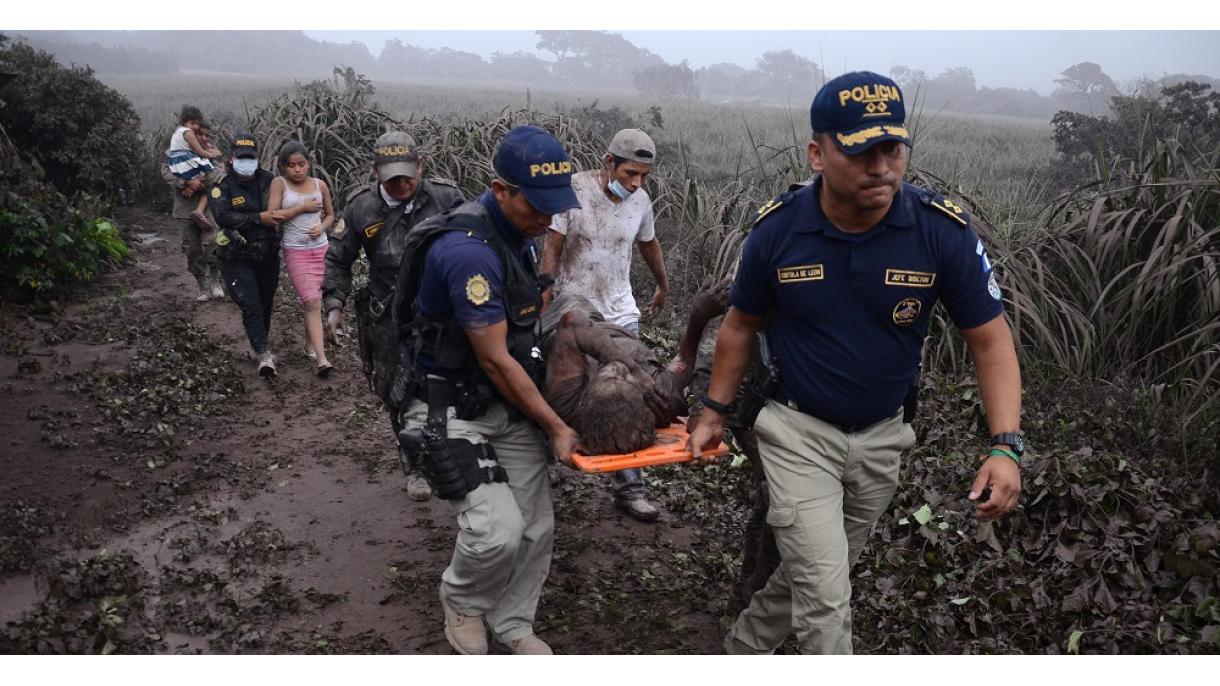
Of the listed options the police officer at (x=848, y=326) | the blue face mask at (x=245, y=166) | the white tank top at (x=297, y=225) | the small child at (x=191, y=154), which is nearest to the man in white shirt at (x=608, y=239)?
the police officer at (x=848, y=326)

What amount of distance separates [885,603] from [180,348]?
20.4 ft

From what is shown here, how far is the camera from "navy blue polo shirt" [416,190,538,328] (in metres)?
3.29

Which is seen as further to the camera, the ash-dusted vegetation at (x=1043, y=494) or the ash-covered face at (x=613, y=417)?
the ash-dusted vegetation at (x=1043, y=494)

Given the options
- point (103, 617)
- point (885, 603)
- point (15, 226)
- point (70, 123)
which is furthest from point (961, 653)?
point (70, 123)

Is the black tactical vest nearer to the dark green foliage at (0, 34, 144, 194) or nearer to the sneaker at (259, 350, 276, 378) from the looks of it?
the sneaker at (259, 350, 276, 378)

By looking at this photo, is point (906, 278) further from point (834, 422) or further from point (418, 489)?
point (418, 489)

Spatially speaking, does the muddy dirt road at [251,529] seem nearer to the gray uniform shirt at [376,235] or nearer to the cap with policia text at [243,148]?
the gray uniform shirt at [376,235]

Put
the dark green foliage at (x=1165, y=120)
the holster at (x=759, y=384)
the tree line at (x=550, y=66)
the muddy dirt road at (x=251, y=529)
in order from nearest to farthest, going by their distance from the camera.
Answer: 1. the holster at (x=759, y=384)
2. the muddy dirt road at (x=251, y=529)
3. the dark green foliage at (x=1165, y=120)
4. the tree line at (x=550, y=66)

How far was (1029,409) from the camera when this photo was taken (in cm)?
543

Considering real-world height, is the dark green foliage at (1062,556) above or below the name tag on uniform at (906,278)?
below

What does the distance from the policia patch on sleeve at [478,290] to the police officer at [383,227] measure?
70.7 inches

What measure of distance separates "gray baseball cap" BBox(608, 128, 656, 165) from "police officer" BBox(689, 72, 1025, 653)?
1987 millimetres

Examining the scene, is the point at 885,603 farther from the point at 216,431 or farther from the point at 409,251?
the point at 216,431

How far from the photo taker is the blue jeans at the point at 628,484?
17.5 ft
